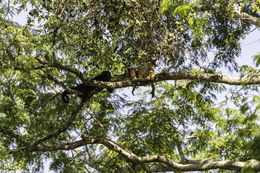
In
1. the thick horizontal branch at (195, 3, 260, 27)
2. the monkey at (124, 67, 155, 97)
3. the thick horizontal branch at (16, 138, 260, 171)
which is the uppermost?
the thick horizontal branch at (195, 3, 260, 27)

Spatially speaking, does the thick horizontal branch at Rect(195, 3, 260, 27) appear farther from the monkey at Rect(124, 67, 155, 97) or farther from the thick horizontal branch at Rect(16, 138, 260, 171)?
the thick horizontal branch at Rect(16, 138, 260, 171)

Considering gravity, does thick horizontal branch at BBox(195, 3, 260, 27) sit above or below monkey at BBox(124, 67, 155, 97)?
above

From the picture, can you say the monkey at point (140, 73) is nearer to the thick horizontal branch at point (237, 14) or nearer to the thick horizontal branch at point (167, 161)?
the thick horizontal branch at point (167, 161)

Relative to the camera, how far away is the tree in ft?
18.6

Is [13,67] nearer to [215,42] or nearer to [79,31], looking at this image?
[79,31]

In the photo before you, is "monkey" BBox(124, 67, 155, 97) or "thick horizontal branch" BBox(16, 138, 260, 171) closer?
"monkey" BBox(124, 67, 155, 97)

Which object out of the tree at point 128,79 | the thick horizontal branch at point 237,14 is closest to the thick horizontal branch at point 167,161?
the tree at point 128,79

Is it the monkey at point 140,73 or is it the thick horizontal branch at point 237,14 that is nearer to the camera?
the monkey at point 140,73

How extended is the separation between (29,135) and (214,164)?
502 cm

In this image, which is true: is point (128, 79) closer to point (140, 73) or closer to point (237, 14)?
point (140, 73)

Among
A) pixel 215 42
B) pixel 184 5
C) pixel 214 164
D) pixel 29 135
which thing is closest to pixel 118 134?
pixel 29 135

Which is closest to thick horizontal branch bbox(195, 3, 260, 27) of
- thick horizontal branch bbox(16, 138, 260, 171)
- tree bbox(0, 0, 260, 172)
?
tree bbox(0, 0, 260, 172)

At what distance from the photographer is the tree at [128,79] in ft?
18.6

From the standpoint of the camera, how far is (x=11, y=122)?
8.92 m
